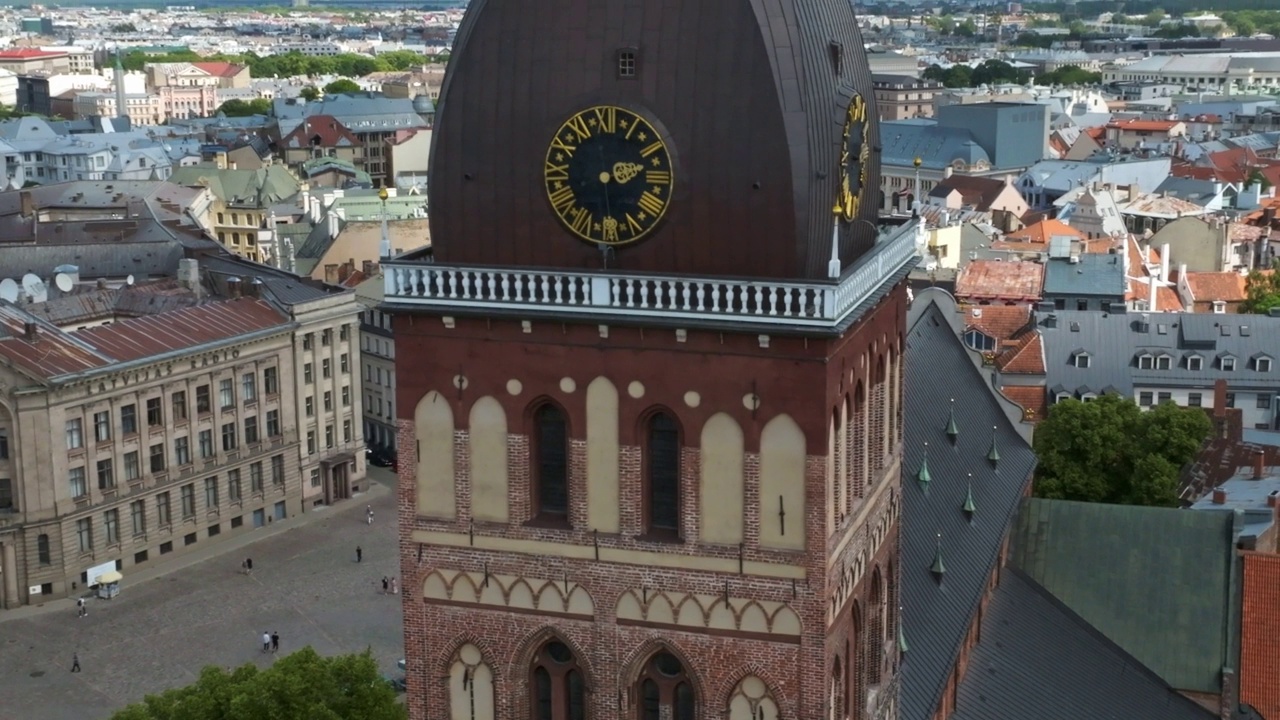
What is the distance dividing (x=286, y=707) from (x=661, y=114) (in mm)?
33402

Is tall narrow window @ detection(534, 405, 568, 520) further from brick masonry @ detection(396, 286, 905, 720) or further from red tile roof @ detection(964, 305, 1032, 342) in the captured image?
red tile roof @ detection(964, 305, 1032, 342)

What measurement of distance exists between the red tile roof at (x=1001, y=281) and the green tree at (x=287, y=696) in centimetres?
7748

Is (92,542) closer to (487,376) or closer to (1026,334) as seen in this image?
(1026,334)

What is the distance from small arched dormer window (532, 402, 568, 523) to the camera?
3250 centimetres

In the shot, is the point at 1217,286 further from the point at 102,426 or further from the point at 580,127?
the point at 580,127

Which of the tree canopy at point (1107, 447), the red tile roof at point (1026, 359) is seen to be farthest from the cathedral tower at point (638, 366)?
the red tile roof at point (1026, 359)

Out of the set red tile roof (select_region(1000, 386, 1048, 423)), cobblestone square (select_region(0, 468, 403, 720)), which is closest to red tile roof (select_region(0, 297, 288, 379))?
cobblestone square (select_region(0, 468, 403, 720))

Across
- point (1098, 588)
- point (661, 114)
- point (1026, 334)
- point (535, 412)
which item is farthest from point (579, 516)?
point (1026, 334)

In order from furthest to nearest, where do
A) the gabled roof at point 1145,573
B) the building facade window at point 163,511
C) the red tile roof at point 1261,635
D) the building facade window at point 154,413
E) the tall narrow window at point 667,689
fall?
1. the building facade window at point 163,511
2. the building facade window at point 154,413
3. the gabled roof at point 1145,573
4. the red tile roof at point 1261,635
5. the tall narrow window at point 667,689

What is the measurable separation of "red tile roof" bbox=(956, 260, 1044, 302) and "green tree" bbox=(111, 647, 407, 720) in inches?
3050

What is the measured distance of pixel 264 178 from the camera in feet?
605

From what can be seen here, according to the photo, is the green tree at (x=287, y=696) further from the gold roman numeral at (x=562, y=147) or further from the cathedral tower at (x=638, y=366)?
the gold roman numeral at (x=562, y=147)

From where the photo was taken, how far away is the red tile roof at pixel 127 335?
91812mm

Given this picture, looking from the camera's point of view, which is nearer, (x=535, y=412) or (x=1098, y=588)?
(x=535, y=412)
